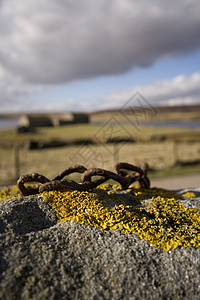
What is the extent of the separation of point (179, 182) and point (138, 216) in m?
9.00

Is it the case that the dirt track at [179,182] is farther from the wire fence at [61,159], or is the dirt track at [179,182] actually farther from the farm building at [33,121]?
the farm building at [33,121]

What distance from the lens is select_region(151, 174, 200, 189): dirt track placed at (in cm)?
940

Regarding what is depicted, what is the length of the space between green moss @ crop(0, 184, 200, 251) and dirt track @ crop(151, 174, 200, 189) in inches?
299

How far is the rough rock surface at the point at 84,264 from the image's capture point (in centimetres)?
118

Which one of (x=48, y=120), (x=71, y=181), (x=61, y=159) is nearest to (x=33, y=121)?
(x=48, y=120)

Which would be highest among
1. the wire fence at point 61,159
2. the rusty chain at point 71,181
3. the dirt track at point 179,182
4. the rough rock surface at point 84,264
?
the rusty chain at point 71,181

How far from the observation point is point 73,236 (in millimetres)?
1460

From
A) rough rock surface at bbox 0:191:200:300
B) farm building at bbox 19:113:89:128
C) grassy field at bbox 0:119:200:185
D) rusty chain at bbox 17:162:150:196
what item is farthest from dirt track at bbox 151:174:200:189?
farm building at bbox 19:113:89:128

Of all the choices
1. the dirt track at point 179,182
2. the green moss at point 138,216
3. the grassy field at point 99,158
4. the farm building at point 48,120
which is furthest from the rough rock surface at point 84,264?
the farm building at point 48,120

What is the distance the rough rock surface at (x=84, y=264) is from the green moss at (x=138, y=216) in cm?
5

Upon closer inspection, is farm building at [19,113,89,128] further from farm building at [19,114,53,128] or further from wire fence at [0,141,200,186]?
wire fence at [0,141,200,186]

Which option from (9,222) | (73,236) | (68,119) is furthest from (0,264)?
(68,119)

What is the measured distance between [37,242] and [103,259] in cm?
39

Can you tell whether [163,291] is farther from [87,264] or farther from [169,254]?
[87,264]
